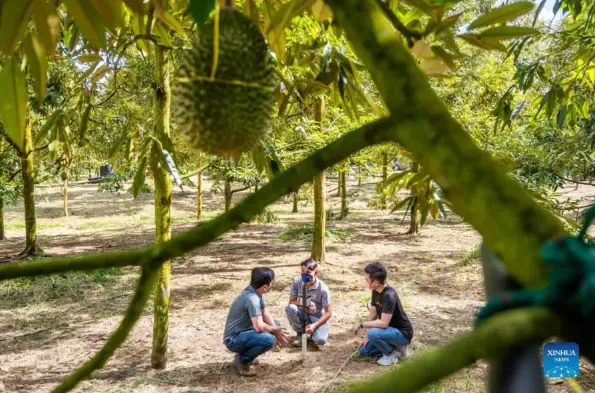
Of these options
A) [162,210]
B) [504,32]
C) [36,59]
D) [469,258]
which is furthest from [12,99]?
[469,258]

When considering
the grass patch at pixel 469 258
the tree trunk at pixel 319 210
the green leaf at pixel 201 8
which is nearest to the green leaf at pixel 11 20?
the green leaf at pixel 201 8

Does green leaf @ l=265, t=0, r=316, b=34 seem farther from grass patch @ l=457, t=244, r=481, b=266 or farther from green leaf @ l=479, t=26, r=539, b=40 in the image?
grass patch @ l=457, t=244, r=481, b=266

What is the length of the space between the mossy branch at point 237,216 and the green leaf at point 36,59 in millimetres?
400

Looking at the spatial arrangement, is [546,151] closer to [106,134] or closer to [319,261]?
[319,261]

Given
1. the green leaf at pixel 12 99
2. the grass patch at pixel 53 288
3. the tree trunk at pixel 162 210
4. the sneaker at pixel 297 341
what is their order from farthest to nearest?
the grass patch at pixel 53 288 < the sneaker at pixel 297 341 < the tree trunk at pixel 162 210 < the green leaf at pixel 12 99

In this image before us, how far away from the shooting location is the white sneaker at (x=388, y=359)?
4.40 metres

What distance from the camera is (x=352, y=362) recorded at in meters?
4.54

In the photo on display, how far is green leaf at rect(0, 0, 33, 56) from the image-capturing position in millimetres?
630

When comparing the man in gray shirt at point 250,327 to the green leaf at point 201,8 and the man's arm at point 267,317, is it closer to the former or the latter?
the man's arm at point 267,317

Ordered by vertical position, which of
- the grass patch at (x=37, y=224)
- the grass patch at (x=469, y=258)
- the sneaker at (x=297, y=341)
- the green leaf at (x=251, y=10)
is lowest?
the sneaker at (x=297, y=341)

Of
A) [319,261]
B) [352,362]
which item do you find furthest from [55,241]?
[352,362]

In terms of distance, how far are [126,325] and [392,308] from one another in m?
4.09

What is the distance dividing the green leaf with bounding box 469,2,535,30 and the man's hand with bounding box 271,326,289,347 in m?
4.00

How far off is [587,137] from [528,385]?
4362 millimetres
